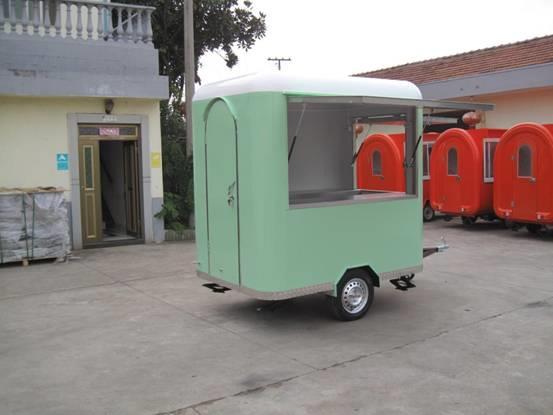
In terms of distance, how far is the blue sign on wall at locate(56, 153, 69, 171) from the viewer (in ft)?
37.5

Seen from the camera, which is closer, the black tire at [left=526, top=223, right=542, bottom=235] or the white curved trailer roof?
the white curved trailer roof

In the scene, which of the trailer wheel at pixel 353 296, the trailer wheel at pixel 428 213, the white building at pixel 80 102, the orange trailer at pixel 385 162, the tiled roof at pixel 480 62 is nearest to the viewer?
the trailer wheel at pixel 353 296

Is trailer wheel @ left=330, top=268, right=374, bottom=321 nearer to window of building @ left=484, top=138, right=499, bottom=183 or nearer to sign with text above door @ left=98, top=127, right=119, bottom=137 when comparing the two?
sign with text above door @ left=98, top=127, right=119, bottom=137

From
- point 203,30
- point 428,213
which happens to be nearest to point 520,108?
point 428,213

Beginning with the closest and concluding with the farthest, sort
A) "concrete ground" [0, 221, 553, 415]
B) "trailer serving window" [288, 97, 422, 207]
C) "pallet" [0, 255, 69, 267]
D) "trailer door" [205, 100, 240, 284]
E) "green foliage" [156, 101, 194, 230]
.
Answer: "concrete ground" [0, 221, 553, 415], "trailer door" [205, 100, 240, 284], "trailer serving window" [288, 97, 422, 207], "pallet" [0, 255, 69, 267], "green foliage" [156, 101, 194, 230]

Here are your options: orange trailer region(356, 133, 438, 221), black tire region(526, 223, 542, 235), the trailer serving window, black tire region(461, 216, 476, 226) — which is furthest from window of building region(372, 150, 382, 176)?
the trailer serving window

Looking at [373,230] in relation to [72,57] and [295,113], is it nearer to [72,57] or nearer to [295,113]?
[295,113]

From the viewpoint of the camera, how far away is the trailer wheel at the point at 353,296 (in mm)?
6453

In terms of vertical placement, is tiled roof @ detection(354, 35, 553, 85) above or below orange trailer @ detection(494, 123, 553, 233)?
above

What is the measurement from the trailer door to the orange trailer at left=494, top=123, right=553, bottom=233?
311 inches

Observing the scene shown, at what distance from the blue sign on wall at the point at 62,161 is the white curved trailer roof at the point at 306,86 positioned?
18.3ft

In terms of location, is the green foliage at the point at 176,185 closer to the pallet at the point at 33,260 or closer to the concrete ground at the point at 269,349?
the pallet at the point at 33,260

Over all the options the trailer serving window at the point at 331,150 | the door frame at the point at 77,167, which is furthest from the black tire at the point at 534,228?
the door frame at the point at 77,167

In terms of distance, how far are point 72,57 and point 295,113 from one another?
229 inches
